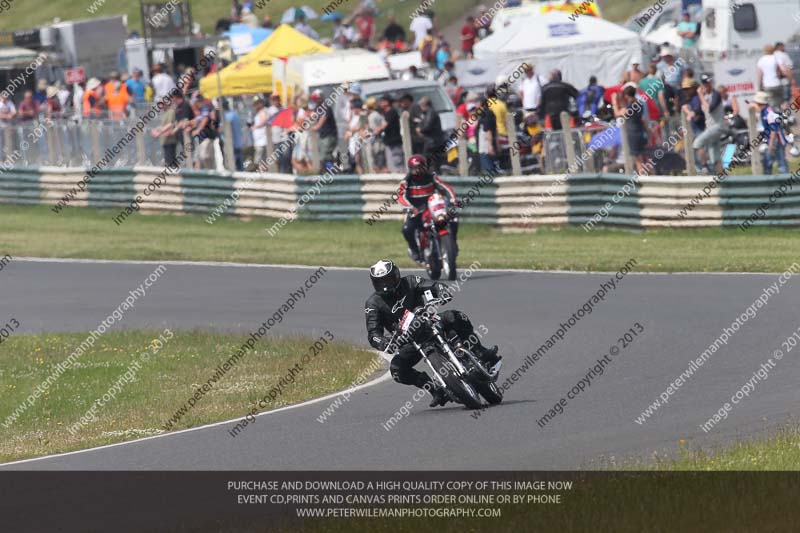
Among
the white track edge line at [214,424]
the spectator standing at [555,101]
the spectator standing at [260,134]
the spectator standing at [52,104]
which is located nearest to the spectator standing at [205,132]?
the spectator standing at [260,134]

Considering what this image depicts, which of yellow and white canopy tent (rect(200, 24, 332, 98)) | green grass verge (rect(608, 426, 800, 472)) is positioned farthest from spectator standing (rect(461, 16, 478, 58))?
green grass verge (rect(608, 426, 800, 472))

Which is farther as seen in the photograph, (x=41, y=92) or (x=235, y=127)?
(x=41, y=92)

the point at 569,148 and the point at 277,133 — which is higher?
the point at 569,148

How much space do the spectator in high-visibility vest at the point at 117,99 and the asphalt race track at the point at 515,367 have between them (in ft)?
41.8

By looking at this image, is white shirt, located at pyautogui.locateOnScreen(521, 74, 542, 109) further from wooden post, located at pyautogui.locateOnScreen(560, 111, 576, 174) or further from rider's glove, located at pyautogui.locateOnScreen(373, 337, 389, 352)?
rider's glove, located at pyautogui.locateOnScreen(373, 337, 389, 352)

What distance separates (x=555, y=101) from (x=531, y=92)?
2034 mm

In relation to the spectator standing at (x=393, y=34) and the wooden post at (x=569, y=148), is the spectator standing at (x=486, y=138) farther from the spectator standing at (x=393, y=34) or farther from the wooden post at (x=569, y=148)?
the spectator standing at (x=393, y=34)

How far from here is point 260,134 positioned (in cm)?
2914

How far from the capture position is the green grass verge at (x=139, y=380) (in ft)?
44.0

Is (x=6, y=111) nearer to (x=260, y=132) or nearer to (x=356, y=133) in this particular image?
(x=260, y=132)

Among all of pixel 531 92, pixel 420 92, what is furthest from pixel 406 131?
pixel 420 92

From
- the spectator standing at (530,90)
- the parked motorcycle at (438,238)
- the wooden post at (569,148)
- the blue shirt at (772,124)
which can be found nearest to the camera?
the parked motorcycle at (438,238)

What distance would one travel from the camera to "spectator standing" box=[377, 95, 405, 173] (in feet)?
85.7

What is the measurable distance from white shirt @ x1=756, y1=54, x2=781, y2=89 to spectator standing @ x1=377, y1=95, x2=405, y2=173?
20.6 ft
